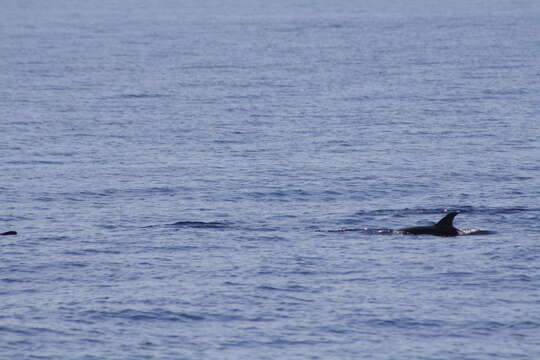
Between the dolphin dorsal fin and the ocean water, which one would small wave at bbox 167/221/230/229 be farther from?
the dolphin dorsal fin

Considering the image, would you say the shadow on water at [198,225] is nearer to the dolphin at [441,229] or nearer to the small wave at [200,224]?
the small wave at [200,224]

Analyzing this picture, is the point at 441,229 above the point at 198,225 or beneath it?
beneath

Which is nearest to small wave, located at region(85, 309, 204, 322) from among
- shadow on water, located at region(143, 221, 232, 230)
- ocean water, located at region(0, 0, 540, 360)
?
ocean water, located at region(0, 0, 540, 360)

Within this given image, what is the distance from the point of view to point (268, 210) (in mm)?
39594

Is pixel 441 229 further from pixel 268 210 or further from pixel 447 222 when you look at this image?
pixel 268 210

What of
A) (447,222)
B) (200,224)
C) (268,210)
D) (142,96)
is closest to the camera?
(447,222)

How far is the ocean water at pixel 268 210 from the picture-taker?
2688 centimetres

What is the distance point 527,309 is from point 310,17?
13481 centimetres

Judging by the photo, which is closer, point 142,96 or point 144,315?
point 144,315

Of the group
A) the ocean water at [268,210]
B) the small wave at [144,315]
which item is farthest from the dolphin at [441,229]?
the small wave at [144,315]

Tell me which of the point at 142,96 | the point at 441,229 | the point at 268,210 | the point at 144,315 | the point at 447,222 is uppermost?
the point at 142,96

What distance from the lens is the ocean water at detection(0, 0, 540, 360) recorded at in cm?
2688

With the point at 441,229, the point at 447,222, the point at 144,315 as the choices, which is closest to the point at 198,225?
the point at 441,229

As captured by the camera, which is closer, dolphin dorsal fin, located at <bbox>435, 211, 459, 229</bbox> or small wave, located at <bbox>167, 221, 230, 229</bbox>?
dolphin dorsal fin, located at <bbox>435, 211, 459, 229</bbox>
